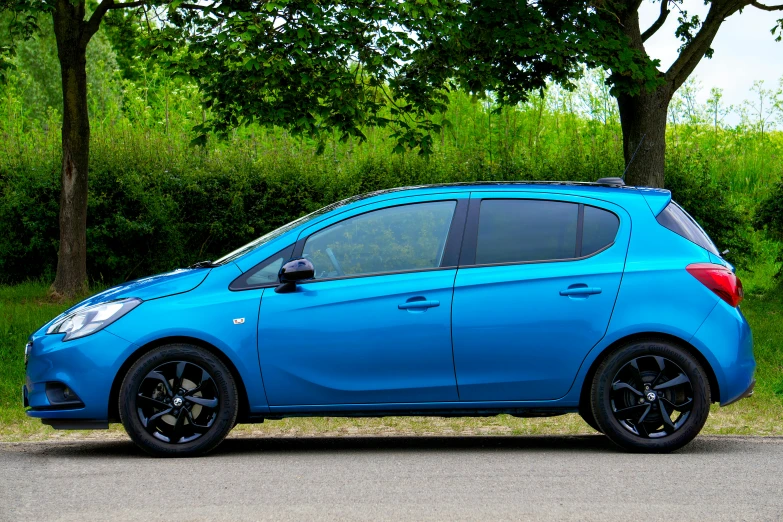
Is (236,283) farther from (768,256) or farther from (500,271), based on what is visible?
(768,256)

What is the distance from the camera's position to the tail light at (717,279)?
22.7ft

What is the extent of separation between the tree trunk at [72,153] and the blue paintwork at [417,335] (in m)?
8.16

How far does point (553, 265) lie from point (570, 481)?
1514 mm

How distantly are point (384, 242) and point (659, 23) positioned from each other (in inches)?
Result: 436

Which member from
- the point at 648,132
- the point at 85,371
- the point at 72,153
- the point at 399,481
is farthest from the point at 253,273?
the point at 648,132

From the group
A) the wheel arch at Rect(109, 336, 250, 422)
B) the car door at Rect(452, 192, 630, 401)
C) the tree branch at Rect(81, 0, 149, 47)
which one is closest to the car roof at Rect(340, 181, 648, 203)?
the car door at Rect(452, 192, 630, 401)

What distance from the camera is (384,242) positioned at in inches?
277

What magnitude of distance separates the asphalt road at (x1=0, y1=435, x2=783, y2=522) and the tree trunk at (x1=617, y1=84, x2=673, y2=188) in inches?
302

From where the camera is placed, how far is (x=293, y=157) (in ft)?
58.2

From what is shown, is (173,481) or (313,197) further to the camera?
(313,197)

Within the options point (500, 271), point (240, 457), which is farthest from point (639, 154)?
point (240, 457)

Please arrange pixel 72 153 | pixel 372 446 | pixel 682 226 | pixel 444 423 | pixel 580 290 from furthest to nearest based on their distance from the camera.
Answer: pixel 72 153
pixel 444 423
pixel 372 446
pixel 682 226
pixel 580 290

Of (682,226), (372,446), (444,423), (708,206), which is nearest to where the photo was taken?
(682,226)

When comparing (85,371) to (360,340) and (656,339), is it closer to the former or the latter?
(360,340)
